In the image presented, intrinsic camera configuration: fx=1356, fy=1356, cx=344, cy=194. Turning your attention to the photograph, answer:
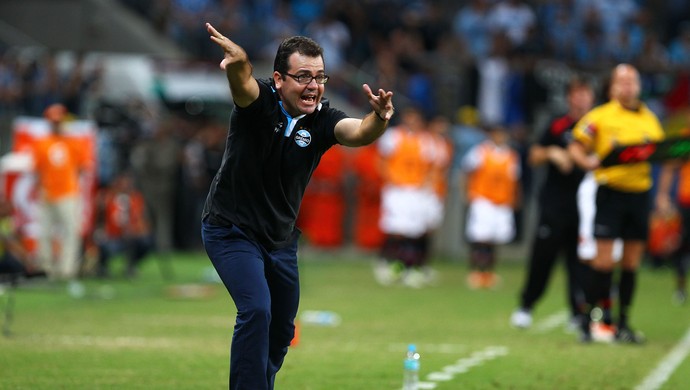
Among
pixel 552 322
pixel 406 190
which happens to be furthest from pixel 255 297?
pixel 406 190

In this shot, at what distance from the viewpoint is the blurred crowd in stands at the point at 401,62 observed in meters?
25.8

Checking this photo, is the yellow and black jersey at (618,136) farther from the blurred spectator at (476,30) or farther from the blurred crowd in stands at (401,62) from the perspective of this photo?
the blurred spectator at (476,30)

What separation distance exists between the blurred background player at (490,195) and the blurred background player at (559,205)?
23.9 feet

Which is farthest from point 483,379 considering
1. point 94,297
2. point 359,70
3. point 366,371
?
point 359,70

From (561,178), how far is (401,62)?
1474 cm

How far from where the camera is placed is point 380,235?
2816 centimetres

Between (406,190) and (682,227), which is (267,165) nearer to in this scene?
(682,227)

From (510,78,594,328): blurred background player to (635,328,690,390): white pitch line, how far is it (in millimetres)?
1611

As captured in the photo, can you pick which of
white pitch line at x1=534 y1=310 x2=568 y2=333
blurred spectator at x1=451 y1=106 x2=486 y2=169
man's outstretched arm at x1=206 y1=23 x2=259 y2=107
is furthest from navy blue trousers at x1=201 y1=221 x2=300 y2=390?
blurred spectator at x1=451 y1=106 x2=486 y2=169

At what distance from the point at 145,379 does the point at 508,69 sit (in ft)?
62.2

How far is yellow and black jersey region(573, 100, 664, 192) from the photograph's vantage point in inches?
522

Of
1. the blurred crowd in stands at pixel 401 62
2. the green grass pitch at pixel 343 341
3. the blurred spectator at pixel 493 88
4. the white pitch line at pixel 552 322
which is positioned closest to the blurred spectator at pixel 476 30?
the blurred crowd in stands at pixel 401 62

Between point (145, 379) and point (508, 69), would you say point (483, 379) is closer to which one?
point (145, 379)

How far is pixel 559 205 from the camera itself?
1476 centimetres
